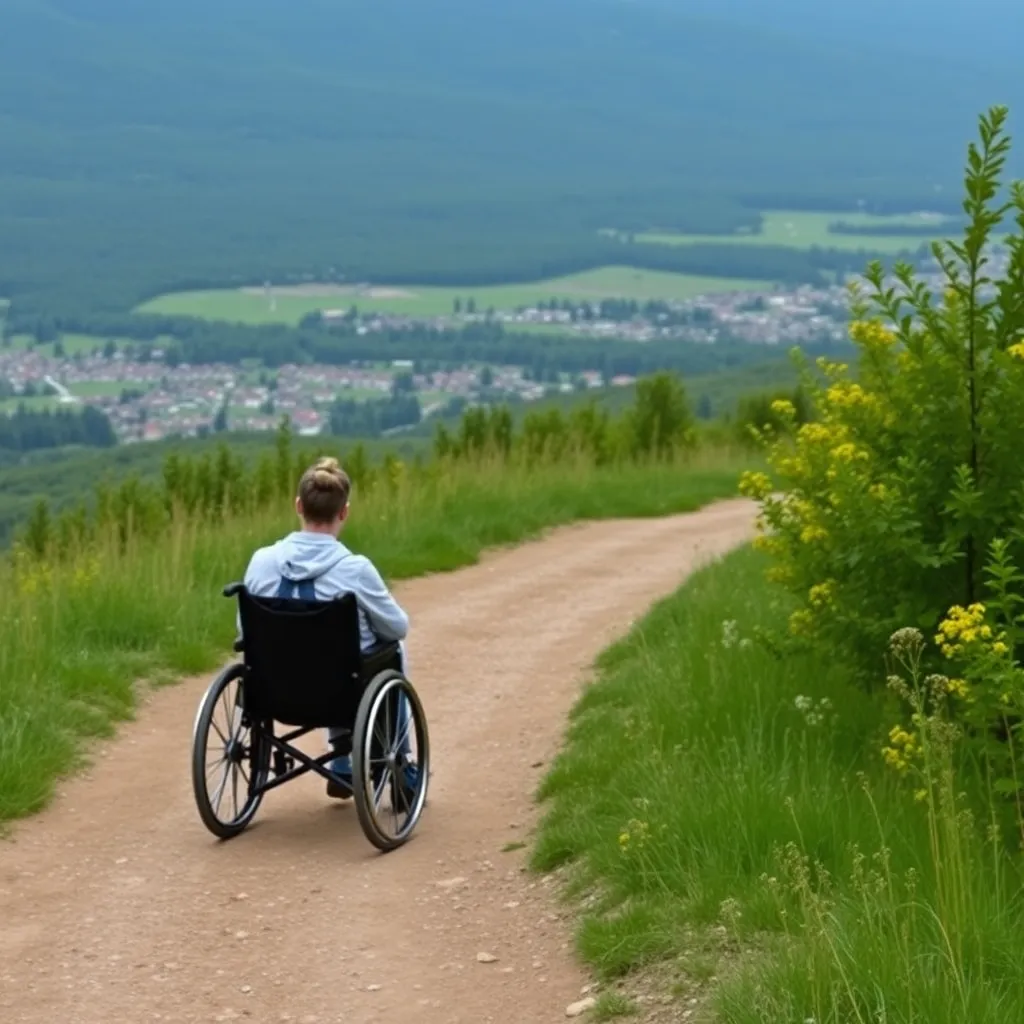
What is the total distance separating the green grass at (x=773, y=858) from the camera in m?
5.09

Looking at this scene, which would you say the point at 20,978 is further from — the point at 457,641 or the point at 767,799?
the point at 457,641

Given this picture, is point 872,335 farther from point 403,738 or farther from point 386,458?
point 386,458

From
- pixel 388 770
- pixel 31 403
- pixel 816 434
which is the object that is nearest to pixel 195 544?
pixel 388 770

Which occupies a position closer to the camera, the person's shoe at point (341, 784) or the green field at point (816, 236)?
the person's shoe at point (341, 784)

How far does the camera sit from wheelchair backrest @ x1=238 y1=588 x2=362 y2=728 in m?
7.66

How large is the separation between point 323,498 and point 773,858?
2485mm

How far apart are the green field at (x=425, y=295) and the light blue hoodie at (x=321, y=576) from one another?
122958mm

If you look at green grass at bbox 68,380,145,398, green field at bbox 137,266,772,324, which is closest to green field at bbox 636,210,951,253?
green field at bbox 137,266,772,324

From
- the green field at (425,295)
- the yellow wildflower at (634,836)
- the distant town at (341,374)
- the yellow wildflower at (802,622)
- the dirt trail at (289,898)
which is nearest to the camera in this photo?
the dirt trail at (289,898)

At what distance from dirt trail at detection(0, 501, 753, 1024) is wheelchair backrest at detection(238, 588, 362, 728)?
0.49 m

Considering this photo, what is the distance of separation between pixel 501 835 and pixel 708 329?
12009 centimetres

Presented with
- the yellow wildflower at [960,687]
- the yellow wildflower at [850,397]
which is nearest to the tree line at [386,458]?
the yellow wildflower at [850,397]

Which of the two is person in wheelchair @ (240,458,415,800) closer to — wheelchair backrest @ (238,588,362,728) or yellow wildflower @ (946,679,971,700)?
wheelchair backrest @ (238,588,362,728)

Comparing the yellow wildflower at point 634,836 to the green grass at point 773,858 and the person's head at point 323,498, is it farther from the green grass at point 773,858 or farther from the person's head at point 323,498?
the person's head at point 323,498
